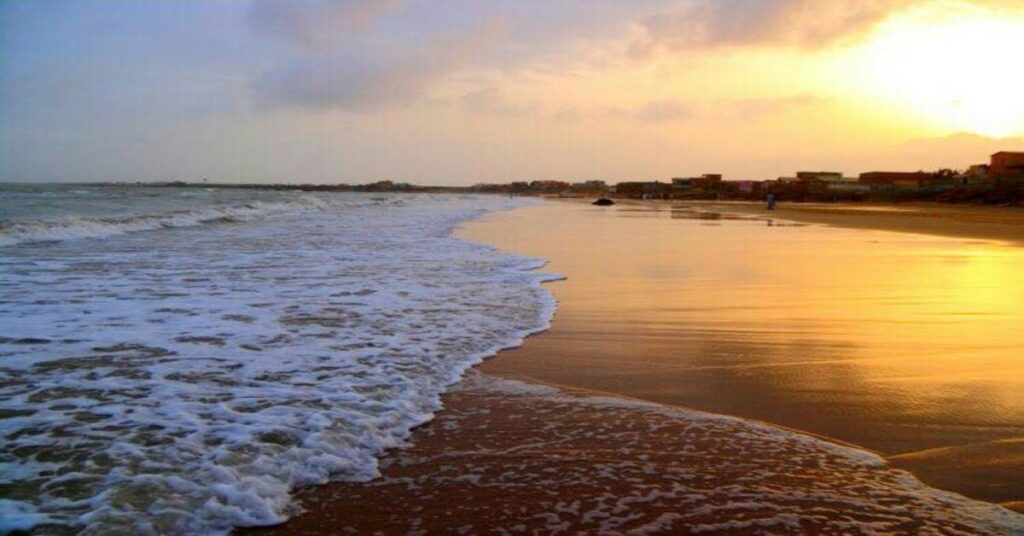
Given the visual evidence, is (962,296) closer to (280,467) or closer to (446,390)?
(446,390)

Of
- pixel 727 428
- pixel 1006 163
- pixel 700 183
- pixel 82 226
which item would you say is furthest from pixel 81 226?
pixel 700 183

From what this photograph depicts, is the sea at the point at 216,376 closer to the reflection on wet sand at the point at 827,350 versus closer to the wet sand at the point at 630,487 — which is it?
the wet sand at the point at 630,487

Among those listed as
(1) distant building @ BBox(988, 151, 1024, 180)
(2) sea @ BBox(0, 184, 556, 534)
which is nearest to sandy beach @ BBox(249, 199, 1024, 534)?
(2) sea @ BBox(0, 184, 556, 534)

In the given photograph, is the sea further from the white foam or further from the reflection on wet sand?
the white foam

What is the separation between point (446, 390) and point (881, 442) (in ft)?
9.29

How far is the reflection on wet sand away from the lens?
4.20 meters

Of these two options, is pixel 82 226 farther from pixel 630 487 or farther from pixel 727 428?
pixel 630 487

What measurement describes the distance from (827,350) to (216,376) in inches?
205

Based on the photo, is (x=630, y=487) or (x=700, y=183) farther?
(x=700, y=183)

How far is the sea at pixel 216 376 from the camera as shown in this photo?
328 centimetres

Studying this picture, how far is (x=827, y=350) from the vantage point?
249 inches

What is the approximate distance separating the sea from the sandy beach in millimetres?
375

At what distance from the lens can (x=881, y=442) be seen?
4.02 meters

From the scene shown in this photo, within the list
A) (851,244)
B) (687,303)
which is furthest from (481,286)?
(851,244)
